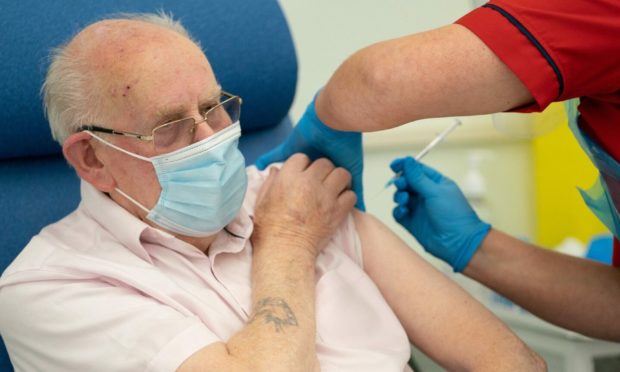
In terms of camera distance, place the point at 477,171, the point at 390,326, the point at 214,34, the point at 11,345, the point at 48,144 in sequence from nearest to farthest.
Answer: the point at 11,345 → the point at 390,326 → the point at 48,144 → the point at 214,34 → the point at 477,171

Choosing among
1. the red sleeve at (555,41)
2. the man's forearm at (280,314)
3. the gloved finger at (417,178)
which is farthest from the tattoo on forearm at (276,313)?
the gloved finger at (417,178)

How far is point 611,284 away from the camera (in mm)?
1668

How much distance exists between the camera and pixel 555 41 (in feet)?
3.51

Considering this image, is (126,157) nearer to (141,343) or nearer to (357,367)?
(141,343)

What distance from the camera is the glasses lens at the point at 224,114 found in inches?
55.2

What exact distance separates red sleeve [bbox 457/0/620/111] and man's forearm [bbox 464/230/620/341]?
726 millimetres

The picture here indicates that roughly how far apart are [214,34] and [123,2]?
246 millimetres

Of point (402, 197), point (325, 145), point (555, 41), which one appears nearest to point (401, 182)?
point (402, 197)

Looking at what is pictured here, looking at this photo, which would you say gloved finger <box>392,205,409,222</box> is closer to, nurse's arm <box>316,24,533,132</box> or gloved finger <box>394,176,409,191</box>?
gloved finger <box>394,176,409,191</box>

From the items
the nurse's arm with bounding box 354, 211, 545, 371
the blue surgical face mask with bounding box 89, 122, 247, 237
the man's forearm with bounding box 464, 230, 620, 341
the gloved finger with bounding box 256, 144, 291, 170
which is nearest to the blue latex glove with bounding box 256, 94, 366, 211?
the gloved finger with bounding box 256, 144, 291, 170

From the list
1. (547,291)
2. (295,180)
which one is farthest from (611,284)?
(295,180)

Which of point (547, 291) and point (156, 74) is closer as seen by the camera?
point (156, 74)

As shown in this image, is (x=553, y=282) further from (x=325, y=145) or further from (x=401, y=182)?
(x=325, y=145)

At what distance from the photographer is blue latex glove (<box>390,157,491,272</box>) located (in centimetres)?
179
